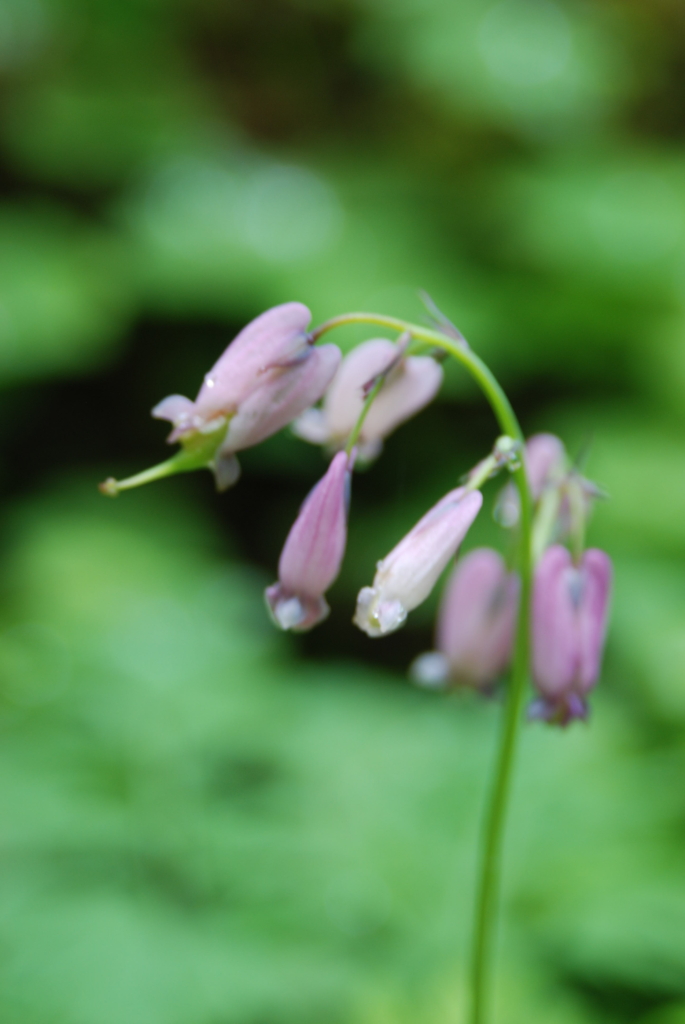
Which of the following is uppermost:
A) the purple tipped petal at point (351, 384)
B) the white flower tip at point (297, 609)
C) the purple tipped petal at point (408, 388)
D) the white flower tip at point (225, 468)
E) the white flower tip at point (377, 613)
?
the purple tipped petal at point (351, 384)

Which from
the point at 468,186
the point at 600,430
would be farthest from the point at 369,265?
the point at 600,430

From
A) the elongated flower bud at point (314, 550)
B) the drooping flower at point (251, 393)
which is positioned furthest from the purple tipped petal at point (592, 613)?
the drooping flower at point (251, 393)

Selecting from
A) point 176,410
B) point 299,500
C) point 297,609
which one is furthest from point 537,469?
point 299,500

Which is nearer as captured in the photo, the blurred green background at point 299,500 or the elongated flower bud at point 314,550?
the elongated flower bud at point 314,550

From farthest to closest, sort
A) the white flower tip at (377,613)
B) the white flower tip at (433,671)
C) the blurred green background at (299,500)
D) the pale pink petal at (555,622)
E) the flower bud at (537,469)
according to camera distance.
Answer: the blurred green background at (299,500), the white flower tip at (433,671), the flower bud at (537,469), the pale pink petal at (555,622), the white flower tip at (377,613)

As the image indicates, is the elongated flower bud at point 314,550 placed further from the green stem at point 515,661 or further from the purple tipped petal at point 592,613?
the purple tipped petal at point 592,613

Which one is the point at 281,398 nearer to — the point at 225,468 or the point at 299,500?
the point at 225,468

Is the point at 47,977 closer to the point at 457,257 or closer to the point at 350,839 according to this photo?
the point at 350,839
